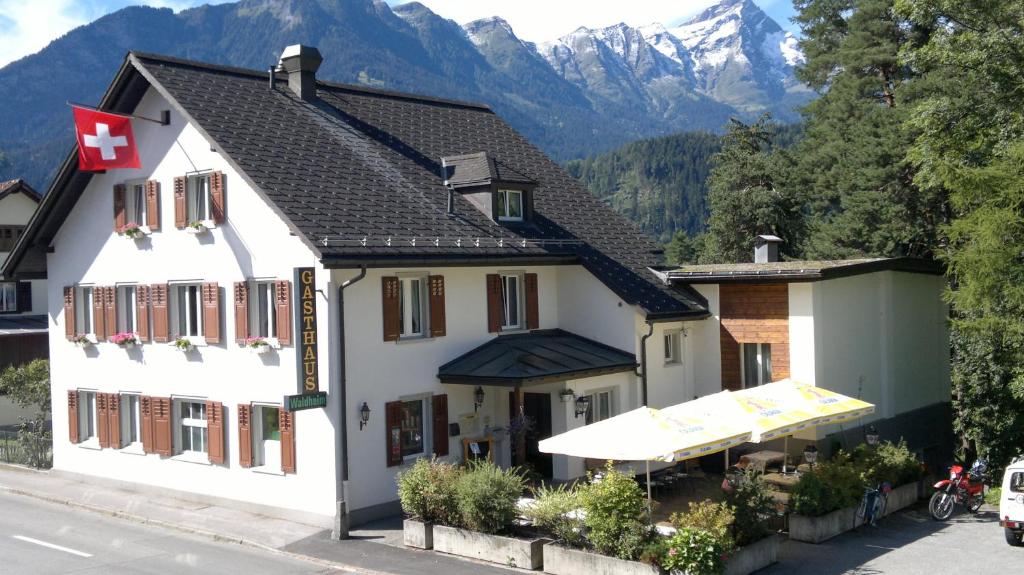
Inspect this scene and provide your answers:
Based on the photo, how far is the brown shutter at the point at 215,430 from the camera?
2198 cm

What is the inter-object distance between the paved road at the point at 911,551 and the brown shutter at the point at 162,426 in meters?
13.9

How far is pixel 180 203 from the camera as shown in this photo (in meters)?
22.9

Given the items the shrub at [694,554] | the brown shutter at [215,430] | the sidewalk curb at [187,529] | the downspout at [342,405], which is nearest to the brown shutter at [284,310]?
the downspout at [342,405]

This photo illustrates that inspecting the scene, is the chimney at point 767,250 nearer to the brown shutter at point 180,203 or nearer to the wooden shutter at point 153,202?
the brown shutter at point 180,203

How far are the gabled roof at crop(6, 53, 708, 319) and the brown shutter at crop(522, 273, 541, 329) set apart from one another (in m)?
0.83

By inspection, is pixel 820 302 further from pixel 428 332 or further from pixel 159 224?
pixel 159 224

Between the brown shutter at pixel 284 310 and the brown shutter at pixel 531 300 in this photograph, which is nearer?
the brown shutter at pixel 284 310

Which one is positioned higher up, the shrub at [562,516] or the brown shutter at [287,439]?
the brown shutter at [287,439]

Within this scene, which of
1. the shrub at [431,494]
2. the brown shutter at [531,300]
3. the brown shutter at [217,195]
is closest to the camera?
the shrub at [431,494]

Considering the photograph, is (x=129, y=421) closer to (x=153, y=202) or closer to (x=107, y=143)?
(x=153, y=202)

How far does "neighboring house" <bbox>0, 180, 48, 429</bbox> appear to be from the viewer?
37.1 meters

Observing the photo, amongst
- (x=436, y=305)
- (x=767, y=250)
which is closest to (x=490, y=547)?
(x=436, y=305)

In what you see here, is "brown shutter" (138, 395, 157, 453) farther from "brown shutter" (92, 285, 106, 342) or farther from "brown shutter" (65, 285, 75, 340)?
"brown shutter" (65, 285, 75, 340)

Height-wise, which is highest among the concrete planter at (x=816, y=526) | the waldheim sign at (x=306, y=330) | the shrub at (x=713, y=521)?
the waldheim sign at (x=306, y=330)
